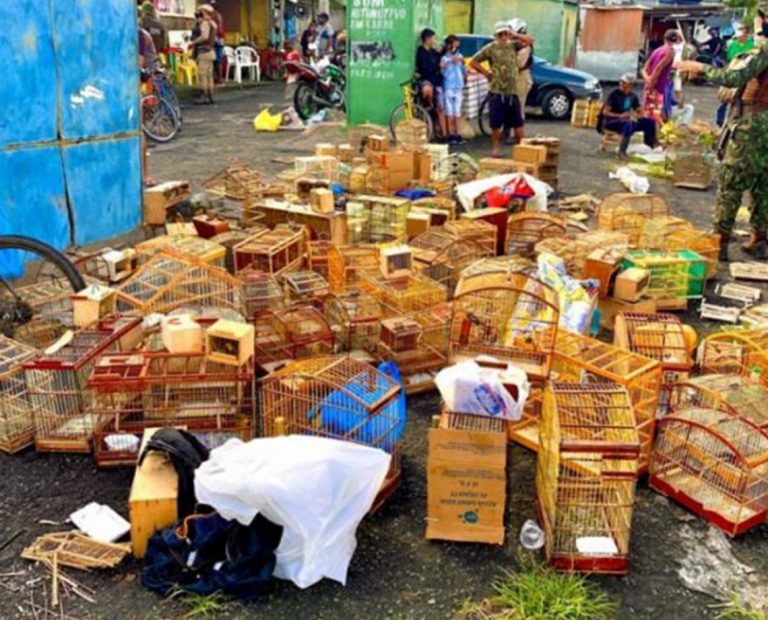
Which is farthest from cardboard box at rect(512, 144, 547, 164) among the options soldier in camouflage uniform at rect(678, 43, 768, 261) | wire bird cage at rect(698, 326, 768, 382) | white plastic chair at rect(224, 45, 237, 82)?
white plastic chair at rect(224, 45, 237, 82)

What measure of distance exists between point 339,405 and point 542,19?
63.8 ft

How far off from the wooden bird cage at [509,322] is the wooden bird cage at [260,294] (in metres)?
1.29

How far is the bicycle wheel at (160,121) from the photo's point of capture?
12.5 metres

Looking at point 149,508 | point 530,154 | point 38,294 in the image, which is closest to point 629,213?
point 530,154

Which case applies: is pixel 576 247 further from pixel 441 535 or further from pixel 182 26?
pixel 182 26

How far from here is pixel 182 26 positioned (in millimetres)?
19312

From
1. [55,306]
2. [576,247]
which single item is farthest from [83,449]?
[576,247]

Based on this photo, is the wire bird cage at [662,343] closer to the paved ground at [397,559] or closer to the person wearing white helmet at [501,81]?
the paved ground at [397,559]

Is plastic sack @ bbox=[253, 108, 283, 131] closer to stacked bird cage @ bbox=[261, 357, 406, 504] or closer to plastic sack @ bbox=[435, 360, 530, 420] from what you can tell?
stacked bird cage @ bbox=[261, 357, 406, 504]

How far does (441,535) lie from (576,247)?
3509mm

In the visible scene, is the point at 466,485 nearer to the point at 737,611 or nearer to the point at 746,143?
the point at 737,611

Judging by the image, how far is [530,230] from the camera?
7.28 m

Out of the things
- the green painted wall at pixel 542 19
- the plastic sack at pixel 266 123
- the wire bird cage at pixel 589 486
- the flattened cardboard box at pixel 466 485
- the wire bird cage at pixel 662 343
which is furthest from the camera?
the green painted wall at pixel 542 19

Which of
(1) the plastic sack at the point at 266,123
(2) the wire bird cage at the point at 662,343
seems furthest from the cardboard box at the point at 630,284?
(1) the plastic sack at the point at 266,123
